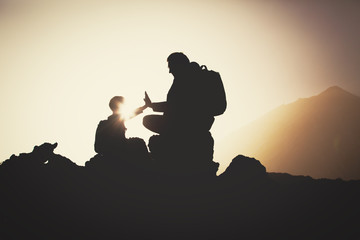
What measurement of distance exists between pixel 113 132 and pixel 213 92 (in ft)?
14.1

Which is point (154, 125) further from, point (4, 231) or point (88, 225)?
point (4, 231)

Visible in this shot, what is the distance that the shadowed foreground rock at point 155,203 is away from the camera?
25.6ft

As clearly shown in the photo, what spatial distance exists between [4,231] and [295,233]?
8.93 m

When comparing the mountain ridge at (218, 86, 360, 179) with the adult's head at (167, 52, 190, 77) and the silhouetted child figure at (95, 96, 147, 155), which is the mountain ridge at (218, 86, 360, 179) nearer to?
the adult's head at (167, 52, 190, 77)

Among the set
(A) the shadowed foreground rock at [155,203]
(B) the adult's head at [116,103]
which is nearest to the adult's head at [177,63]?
(B) the adult's head at [116,103]

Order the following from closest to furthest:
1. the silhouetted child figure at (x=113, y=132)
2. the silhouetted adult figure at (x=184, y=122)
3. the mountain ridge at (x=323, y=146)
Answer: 1. the silhouetted child figure at (x=113, y=132)
2. the silhouetted adult figure at (x=184, y=122)
3. the mountain ridge at (x=323, y=146)

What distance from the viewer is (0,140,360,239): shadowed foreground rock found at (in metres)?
7.79

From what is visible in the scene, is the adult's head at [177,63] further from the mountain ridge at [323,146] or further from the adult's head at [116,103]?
the mountain ridge at [323,146]

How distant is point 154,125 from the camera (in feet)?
32.7

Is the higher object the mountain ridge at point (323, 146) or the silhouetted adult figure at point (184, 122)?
the mountain ridge at point (323, 146)

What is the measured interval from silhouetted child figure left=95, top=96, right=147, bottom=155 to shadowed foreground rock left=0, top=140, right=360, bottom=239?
1.46 ft

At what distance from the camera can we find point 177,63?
986cm

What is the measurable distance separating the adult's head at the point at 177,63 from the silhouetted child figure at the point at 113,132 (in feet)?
7.71

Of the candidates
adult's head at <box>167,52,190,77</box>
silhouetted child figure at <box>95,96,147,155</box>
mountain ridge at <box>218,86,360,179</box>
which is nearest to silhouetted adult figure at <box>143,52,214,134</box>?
adult's head at <box>167,52,190,77</box>
